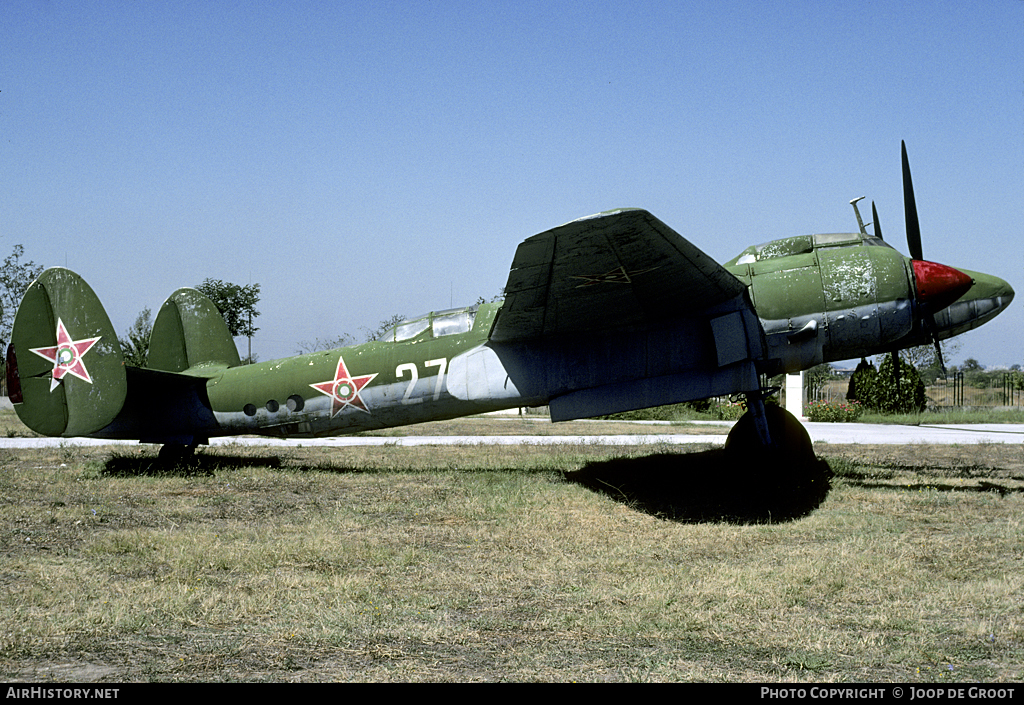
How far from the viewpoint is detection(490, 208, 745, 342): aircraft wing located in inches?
279

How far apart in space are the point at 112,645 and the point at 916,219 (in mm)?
10449

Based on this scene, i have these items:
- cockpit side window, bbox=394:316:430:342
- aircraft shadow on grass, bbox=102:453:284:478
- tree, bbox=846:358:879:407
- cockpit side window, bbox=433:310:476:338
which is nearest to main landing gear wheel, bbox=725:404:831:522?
cockpit side window, bbox=433:310:476:338

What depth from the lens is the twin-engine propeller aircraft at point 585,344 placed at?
364 inches

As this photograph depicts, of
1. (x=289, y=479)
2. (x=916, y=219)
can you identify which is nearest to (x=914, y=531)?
(x=916, y=219)

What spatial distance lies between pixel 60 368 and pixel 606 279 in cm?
755

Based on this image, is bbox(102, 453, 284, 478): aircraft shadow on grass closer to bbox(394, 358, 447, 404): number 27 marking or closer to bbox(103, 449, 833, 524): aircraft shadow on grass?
bbox(103, 449, 833, 524): aircraft shadow on grass

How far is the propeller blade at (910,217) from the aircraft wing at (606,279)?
2731mm

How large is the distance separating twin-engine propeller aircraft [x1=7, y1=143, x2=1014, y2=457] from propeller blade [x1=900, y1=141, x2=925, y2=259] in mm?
24

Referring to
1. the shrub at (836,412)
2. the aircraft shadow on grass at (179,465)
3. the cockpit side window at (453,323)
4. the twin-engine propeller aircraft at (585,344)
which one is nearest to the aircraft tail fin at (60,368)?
the twin-engine propeller aircraft at (585,344)

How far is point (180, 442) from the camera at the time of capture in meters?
11.5

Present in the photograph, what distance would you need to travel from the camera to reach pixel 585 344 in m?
9.72

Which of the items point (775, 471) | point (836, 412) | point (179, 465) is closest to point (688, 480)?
point (775, 471)

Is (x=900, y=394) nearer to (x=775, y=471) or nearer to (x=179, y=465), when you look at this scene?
(x=775, y=471)

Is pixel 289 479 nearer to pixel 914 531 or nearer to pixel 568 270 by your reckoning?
pixel 568 270
